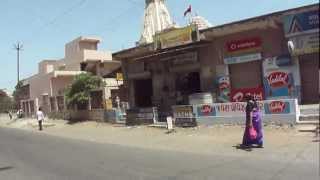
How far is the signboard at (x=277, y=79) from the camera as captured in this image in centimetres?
1989

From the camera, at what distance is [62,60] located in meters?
52.1

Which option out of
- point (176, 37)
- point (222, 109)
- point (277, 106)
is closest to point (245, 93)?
point (222, 109)

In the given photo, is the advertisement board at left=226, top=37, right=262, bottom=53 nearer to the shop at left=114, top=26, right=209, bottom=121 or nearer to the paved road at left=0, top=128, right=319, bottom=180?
the shop at left=114, top=26, right=209, bottom=121

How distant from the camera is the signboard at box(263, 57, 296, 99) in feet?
65.3

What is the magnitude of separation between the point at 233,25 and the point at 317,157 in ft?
39.4

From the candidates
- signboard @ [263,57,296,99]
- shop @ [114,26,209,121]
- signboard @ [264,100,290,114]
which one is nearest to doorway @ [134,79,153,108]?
shop @ [114,26,209,121]

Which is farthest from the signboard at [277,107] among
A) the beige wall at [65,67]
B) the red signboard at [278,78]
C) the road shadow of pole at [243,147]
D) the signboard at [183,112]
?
the beige wall at [65,67]

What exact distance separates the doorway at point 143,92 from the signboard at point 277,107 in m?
12.6

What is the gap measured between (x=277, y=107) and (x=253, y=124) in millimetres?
4906

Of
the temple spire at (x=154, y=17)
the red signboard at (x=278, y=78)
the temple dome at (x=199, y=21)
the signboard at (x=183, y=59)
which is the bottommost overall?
the red signboard at (x=278, y=78)

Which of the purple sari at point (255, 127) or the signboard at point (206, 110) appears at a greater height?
the signboard at point (206, 110)

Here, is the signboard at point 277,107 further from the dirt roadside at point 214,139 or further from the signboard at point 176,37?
the signboard at point 176,37

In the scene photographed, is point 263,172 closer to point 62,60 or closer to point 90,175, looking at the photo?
point 90,175

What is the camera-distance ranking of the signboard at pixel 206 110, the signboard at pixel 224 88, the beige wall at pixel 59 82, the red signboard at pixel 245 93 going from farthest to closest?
the beige wall at pixel 59 82 < the signboard at pixel 224 88 < the red signboard at pixel 245 93 < the signboard at pixel 206 110
